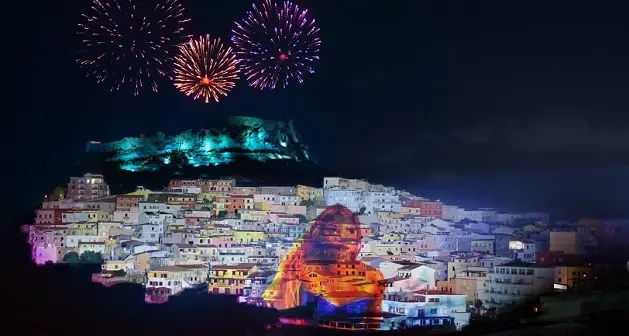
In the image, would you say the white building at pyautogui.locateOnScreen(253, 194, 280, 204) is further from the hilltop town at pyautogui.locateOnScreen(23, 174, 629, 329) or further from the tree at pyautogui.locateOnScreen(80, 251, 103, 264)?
the tree at pyautogui.locateOnScreen(80, 251, 103, 264)

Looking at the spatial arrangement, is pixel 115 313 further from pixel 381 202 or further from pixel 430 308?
pixel 381 202

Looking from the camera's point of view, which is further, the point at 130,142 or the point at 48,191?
the point at 130,142

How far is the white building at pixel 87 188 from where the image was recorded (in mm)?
17438

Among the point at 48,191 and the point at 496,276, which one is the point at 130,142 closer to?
the point at 48,191

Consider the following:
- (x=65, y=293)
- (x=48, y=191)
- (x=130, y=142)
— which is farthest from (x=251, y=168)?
(x=65, y=293)

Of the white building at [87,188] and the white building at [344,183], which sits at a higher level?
the white building at [344,183]

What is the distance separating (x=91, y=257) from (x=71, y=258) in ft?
1.11

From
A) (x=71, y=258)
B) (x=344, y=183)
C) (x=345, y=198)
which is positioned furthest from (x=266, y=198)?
(x=71, y=258)

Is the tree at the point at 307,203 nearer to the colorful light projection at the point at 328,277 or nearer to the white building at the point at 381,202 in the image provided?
the white building at the point at 381,202

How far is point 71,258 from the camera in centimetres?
1407

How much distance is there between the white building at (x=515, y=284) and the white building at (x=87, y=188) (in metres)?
9.46

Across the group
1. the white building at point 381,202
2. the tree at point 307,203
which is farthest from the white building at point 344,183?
the tree at point 307,203

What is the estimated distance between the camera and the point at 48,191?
57.6 ft

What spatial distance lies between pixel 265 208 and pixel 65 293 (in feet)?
18.1
